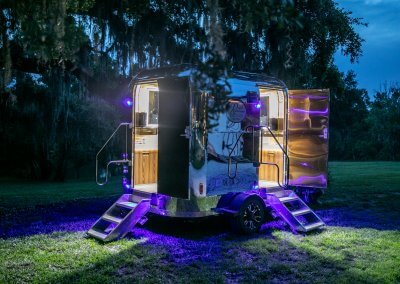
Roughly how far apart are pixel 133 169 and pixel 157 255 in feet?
7.36

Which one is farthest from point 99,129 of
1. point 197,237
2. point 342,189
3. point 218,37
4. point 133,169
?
point 218,37

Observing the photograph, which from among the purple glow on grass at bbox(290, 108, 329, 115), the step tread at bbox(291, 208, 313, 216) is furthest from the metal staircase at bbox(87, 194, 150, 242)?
the purple glow on grass at bbox(290, 108, 329, 115)

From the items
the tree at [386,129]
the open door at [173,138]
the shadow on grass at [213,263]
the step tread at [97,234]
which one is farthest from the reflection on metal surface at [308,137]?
the tree at [386,129]

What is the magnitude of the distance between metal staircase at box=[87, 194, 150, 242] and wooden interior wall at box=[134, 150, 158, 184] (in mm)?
508

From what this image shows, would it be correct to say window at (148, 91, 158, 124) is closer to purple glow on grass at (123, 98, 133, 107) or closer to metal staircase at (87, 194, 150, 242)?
purple glow on grass at (123, 98, 133, 107)

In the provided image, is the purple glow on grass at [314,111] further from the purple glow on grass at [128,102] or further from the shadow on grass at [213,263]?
the purple glow on grass at [128,102]

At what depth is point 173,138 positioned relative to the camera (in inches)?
266

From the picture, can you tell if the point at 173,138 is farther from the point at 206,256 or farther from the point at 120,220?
the point at 206,256

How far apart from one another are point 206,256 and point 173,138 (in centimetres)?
190

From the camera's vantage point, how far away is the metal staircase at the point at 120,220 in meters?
6.54

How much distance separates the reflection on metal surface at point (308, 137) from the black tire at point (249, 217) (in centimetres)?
154

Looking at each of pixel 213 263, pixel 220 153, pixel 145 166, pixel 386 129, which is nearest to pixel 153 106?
pixel 145 166

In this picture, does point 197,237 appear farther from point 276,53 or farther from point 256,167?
point 276,53

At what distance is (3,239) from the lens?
6.59 meters
